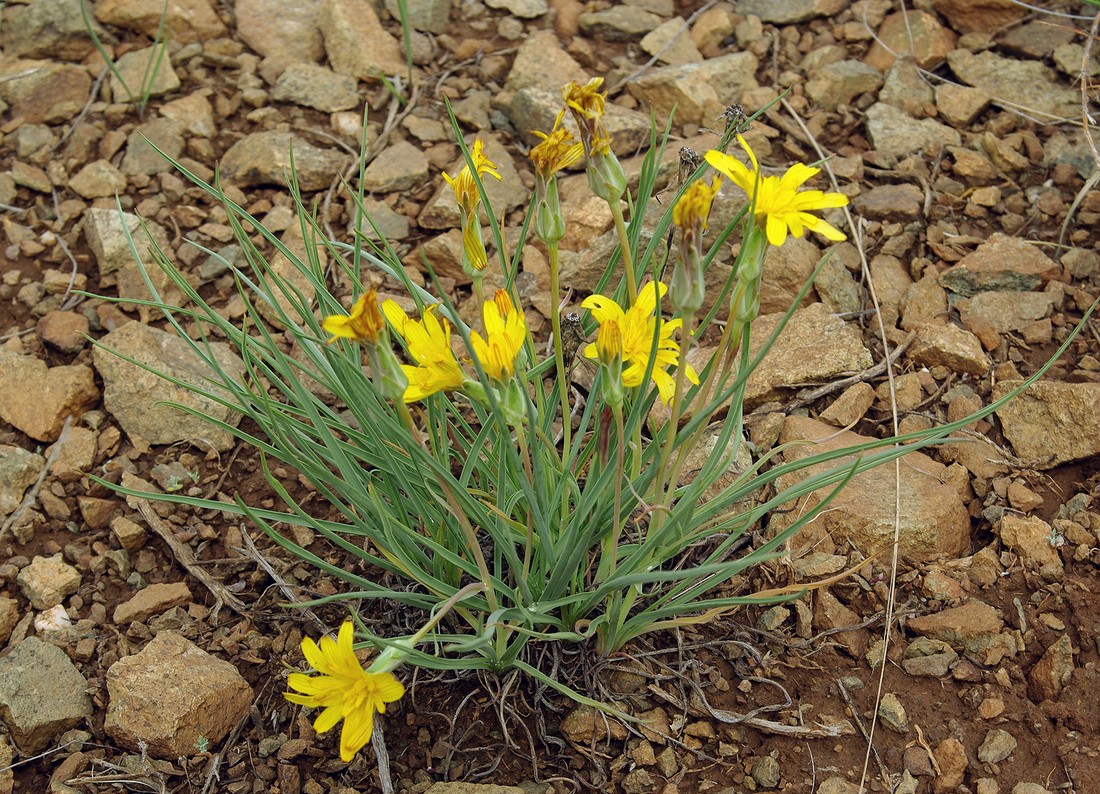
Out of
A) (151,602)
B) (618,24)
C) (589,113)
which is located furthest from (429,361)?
(618,24)

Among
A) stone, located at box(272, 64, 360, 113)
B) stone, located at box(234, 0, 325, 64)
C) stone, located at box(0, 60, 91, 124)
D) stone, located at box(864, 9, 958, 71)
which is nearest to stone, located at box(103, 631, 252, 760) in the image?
stone, located at box(272, 64, 360, 113)

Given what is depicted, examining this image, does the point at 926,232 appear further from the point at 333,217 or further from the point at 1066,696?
the point at 333,217

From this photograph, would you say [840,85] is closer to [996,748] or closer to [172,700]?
[996,748]

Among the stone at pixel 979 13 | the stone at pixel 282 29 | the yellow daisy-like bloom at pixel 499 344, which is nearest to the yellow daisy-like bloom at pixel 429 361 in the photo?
the yellow daisy-like bloom at pixel 499 344

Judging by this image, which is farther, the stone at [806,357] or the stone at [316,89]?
the stone at [316,89]

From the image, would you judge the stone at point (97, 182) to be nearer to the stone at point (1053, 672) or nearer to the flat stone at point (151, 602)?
the flat stone at point (151, 602)

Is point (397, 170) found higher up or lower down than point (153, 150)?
lower down

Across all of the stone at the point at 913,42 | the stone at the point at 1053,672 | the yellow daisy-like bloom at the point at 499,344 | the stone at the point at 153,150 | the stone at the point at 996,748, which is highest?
the yellow daisy-like bloom at the point at 499,344
